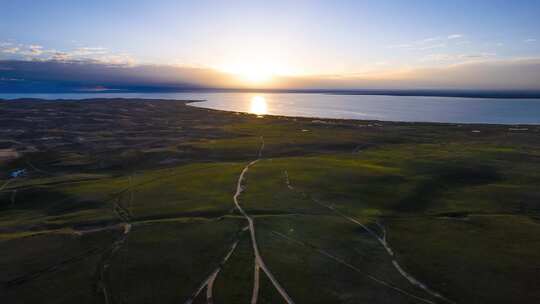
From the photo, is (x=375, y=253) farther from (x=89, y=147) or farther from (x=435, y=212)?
(x=89, y=147)

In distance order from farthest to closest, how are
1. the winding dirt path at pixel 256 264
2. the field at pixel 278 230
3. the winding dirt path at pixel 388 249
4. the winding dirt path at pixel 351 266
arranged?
the field at pixel 278 230, the winding dirt path at pixel 388 249, the winding dirt path at pixel 256 264, the winding dirt path at pixel 351 266

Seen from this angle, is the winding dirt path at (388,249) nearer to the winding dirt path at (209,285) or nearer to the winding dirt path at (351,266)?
the winding dirt path at (351,266)

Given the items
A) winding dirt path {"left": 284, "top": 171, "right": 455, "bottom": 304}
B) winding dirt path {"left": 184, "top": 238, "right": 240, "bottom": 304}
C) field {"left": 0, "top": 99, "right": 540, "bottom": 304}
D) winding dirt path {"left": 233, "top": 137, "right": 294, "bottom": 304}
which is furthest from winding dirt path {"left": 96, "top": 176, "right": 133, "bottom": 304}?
winding dirt path {"left": 284, "top": 171, "right": 455, "bottom": 304}

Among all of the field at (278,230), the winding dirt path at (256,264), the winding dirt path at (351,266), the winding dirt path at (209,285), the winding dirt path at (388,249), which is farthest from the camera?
the field at (278,230)

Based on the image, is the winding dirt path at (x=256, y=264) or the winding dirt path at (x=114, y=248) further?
the winding dirt path at (x=114, y=248)

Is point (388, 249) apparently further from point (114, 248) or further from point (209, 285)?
point (114, 248)

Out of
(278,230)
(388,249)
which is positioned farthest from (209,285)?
(388,249)

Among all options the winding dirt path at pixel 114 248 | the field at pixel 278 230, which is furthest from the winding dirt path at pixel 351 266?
the winding dirt path at pixel 114 248

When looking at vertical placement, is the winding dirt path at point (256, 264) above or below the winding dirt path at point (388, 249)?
below

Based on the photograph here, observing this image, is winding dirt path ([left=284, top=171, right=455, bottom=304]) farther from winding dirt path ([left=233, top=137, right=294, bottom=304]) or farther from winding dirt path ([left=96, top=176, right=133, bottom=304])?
winding dirt path ([left=96, top=176, right=133, bottom=304])
